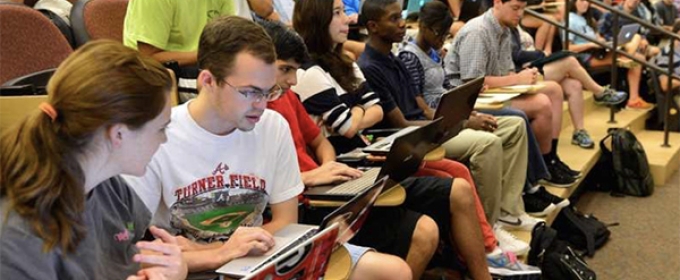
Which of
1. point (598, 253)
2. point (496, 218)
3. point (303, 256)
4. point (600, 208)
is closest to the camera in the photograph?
point (303, 256)

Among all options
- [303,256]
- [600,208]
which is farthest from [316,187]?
[600,208]

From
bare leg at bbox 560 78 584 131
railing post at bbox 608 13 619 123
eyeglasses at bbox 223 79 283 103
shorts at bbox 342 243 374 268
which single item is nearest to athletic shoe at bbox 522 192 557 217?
bare leg at bbox 560 78 584 131

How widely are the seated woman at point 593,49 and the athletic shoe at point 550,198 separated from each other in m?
2.14

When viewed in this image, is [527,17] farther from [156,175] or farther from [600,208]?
[156,175]

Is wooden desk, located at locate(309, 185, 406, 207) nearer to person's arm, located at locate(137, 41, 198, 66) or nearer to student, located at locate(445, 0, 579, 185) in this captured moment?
person's arm, located at locate(137, 41, 198, 66)

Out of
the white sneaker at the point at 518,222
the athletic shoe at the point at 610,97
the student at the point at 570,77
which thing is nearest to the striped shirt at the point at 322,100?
the white sneaker at the point at 518,222

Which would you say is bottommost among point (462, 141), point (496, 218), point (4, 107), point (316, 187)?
point (496, 218)

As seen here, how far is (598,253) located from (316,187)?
1.93 m

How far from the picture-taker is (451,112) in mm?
2422

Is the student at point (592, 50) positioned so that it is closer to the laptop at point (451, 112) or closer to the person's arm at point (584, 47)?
the person's arm at point (584, 47)

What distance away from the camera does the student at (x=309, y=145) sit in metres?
1.77

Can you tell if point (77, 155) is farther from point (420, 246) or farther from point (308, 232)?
point (420, 246)

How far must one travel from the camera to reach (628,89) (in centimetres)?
557

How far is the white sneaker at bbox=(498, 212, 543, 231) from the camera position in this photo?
122 inches
